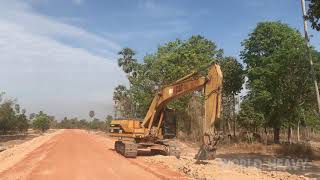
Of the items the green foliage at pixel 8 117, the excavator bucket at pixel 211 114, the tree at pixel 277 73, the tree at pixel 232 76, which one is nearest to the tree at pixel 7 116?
the green foliage at pixel 8 117

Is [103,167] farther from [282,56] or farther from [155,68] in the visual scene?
[155,68]

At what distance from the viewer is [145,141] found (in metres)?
27.9

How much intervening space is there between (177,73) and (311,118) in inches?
681

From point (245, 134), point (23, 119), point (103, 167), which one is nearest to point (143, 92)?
point (245, 134)

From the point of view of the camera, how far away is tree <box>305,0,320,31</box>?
63.8 ft

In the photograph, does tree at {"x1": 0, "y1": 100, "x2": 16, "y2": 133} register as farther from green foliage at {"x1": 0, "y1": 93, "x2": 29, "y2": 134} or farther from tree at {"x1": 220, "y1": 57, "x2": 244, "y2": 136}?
tree at {"x1": 220, "y1": 57, "x2": 244, "y2": 136}

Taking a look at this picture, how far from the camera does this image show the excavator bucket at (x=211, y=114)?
19.2 m

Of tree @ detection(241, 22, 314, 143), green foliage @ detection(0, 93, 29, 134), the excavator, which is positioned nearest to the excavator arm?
the excavator

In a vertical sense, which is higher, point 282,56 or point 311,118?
point 282,56

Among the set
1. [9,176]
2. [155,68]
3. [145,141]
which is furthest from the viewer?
[155,68]

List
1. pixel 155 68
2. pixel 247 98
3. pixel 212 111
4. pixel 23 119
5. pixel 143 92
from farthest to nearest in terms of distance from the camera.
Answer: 1. pixel 23 119
2. pixel 143 92
3. pixel 155 68
4. pixel 247 98
5. pixel 212 111

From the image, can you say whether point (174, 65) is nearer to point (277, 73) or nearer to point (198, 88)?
point (277, 73)

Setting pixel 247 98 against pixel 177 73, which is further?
pixel 177 73

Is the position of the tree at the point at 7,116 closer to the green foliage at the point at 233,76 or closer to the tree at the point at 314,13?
the green foliage at the point at 233,76
